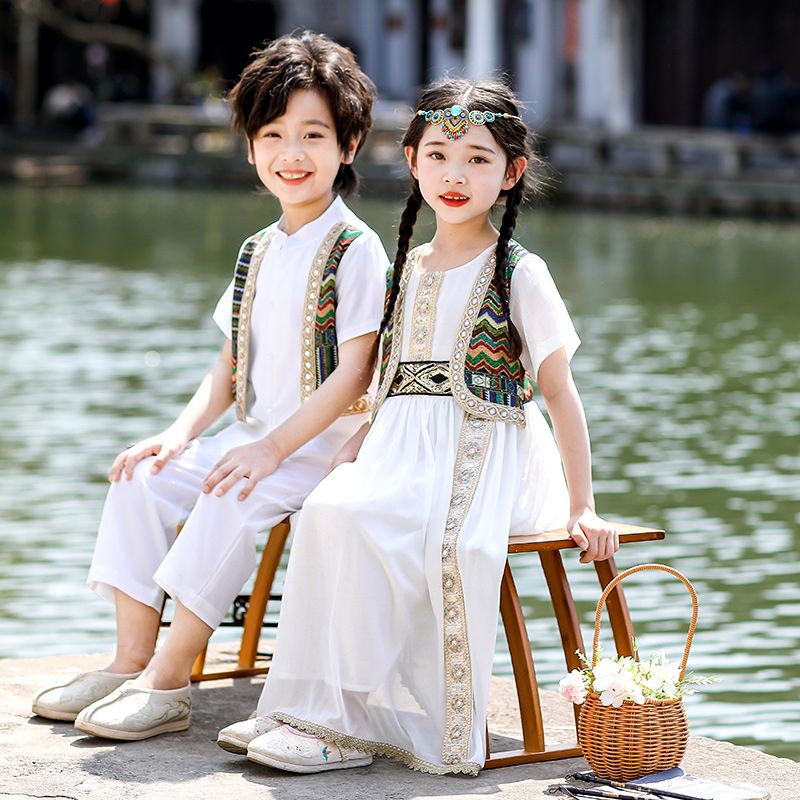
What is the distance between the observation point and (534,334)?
3.82m

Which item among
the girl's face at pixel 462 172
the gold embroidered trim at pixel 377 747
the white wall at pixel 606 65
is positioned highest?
the white wall at pixel 606 65

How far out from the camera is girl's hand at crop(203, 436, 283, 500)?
3857 millimetres

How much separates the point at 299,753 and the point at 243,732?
0.13 meters

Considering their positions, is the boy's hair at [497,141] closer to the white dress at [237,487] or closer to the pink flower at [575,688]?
the white dress at [237,487]

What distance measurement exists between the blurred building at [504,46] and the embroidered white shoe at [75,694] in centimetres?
1842

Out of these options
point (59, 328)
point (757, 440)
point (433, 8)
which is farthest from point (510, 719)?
point (433, 8)

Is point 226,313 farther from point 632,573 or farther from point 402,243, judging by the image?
point 632,573

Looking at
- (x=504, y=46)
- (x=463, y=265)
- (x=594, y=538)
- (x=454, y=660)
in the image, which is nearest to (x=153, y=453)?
(x=463, y=265)

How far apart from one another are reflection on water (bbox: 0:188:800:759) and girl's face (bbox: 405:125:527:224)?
5.00 ft

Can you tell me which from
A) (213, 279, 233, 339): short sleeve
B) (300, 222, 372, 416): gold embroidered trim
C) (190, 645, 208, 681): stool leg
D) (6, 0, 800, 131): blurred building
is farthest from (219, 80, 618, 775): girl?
(6, 0, 800, 131): blurred building

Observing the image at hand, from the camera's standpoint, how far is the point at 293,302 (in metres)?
4.18

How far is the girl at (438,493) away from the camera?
3586mm

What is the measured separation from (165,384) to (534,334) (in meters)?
6.55

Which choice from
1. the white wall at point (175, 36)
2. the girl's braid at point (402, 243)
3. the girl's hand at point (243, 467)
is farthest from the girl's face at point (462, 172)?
the white wall at point (175, 36)
